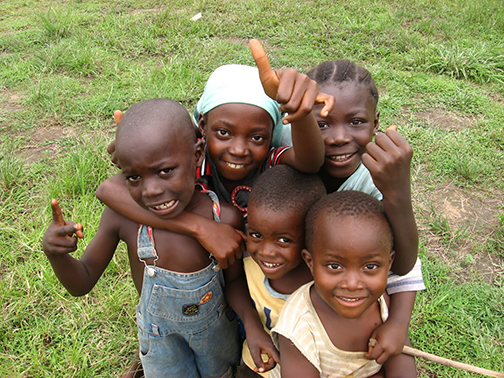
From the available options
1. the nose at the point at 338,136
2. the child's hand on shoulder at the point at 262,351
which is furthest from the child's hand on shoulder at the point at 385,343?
the nose at the point at 338,136

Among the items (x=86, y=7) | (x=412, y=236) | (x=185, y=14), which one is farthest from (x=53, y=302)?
(x=86, y=7)

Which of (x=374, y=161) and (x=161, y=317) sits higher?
(x=374, y=161)

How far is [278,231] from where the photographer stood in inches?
69.5

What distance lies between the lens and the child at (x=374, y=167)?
1.54m

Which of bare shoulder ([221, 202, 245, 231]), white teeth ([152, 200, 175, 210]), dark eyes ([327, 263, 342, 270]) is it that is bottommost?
bare shoulder ([221, 202, 245, 231])

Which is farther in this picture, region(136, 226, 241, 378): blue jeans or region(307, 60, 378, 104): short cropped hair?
region(307, 60, 378, 104): short cropped hair

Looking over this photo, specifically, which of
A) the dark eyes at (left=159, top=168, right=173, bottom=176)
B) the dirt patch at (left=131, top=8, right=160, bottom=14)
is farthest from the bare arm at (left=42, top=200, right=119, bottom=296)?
the dirt patch at (left=131, top=8, right=160, bottom=14)

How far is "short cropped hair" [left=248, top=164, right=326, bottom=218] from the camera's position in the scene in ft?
5.82

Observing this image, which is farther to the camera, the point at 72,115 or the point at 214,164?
the point at 72,115

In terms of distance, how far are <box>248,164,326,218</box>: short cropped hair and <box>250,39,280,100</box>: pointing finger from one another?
445 mm

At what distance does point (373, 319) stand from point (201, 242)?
73 cm

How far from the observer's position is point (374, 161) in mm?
1542

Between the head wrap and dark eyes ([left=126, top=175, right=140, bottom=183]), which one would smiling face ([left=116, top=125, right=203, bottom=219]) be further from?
the head wrap

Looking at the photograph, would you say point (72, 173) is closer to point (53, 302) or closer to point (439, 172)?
point (53, 302)
